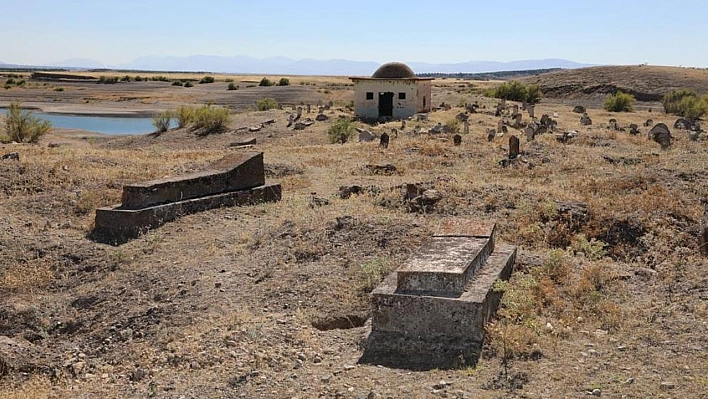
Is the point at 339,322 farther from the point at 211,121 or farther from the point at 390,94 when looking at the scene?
the point at 390,94

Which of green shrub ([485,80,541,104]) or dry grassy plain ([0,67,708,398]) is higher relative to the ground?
green shrub ([485,80,541,104])

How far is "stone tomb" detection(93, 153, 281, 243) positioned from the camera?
35.7 feet

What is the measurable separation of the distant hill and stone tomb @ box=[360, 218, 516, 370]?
50.5 metres

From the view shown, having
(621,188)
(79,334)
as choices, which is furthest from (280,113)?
(79,334)

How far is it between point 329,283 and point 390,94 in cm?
2679

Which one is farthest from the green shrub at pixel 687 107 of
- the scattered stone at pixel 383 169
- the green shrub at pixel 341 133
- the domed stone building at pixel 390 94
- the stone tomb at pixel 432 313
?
the stone tomb at pixel 432 313

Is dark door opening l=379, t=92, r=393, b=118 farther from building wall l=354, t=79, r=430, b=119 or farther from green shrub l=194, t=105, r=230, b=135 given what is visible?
green shrub l=194, t=105, r=230, b=135

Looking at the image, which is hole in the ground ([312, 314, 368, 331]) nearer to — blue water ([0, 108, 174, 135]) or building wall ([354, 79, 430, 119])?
building wall ([354, 79, 430, 119])

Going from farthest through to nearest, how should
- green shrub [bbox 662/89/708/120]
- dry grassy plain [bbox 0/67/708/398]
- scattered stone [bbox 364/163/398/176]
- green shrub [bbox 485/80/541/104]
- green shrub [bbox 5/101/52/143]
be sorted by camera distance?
1. green shrub [bbox 485/80/541/104]
2. green shrub [bbox 662/89/708/120]
3. green shrub [bbox 5/101/52/143]
4. scattered stone [bbox 364/163/398/176]
5. dry grassy plain [bbox 0/67/708/398]

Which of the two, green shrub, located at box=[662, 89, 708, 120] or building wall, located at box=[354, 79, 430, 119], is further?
green shrub, located at box=[662, 89, 708, 120]

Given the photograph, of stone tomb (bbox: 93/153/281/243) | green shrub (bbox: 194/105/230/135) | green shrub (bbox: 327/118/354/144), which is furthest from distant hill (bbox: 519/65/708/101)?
stone tomb (bbox: 93/153/281/243)

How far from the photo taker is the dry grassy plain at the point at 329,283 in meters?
5.86

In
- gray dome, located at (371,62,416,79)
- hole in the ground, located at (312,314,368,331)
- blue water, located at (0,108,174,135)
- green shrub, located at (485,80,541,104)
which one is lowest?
blue water, located at (0,108,174,135)

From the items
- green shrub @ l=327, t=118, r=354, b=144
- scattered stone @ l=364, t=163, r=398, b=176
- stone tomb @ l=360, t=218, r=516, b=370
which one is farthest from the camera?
green shrub @ l=327, t=118, r=354, b=144
